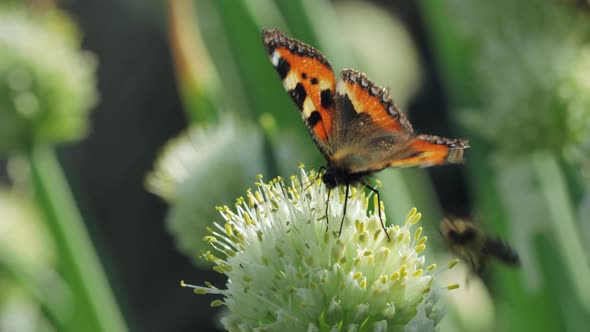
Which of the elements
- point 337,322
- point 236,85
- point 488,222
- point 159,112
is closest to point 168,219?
point 236,85

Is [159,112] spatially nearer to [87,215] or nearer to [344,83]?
[87,215]

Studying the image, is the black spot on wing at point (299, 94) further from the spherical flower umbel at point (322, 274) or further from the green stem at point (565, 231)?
the green stem at point (565, 231)

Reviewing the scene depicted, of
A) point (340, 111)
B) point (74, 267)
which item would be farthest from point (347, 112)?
point (74, 267)

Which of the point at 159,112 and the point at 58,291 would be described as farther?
the point at 159,112

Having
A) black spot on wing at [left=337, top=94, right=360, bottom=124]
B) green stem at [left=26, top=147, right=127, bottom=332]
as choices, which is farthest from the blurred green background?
black spot on wing at [left=337, top=94, right=360, bottom=124]

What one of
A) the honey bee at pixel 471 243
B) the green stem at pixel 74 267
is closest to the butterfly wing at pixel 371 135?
the honey bee at pixel 471 243

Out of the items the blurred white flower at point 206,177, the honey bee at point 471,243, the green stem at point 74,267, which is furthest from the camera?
the green stem at point 74,267
